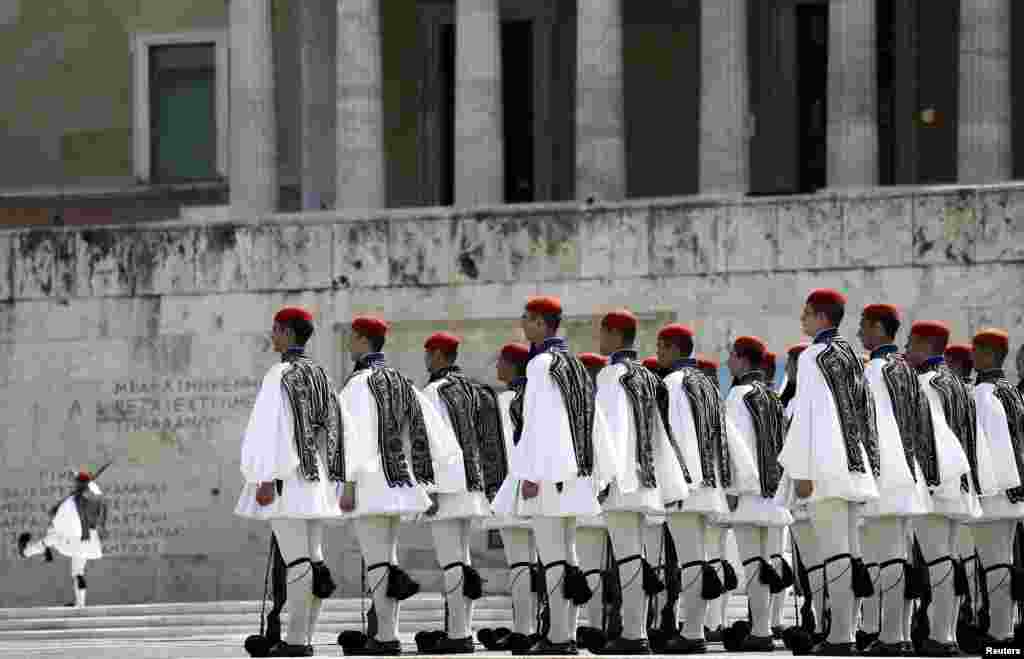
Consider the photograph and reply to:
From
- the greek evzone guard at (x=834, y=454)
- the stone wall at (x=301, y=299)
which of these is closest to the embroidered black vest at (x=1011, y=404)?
the greek evzone guard at (x=834, y=454)

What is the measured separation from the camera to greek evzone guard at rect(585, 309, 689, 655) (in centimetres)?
2255

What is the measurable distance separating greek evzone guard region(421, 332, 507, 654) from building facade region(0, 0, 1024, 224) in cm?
1998

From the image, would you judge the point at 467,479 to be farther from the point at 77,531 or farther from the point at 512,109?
the point at 512,109

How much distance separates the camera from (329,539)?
3891 centimetres

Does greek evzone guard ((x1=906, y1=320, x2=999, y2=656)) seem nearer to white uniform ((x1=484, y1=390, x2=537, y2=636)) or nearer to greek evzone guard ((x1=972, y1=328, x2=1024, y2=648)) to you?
greek evzone guard ((x1=972, y1=328, x2=1024, y2=648))

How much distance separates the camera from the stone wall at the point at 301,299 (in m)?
38.5

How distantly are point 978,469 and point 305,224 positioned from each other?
1858 cm

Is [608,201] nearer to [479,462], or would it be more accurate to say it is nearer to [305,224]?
[305,224]

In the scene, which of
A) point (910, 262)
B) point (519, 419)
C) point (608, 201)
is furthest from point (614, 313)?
point (608, 201)

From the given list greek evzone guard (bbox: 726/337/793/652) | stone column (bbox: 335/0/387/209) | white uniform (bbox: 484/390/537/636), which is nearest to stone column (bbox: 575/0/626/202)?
stone column (bbox: 335/0/387/209)

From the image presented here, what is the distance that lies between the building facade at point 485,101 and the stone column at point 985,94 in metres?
0.03

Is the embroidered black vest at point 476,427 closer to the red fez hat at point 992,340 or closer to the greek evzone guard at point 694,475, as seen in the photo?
the greek evzone guard at point 694,475

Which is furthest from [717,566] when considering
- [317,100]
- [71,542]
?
[317,100]

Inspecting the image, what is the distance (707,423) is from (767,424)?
1134mm
